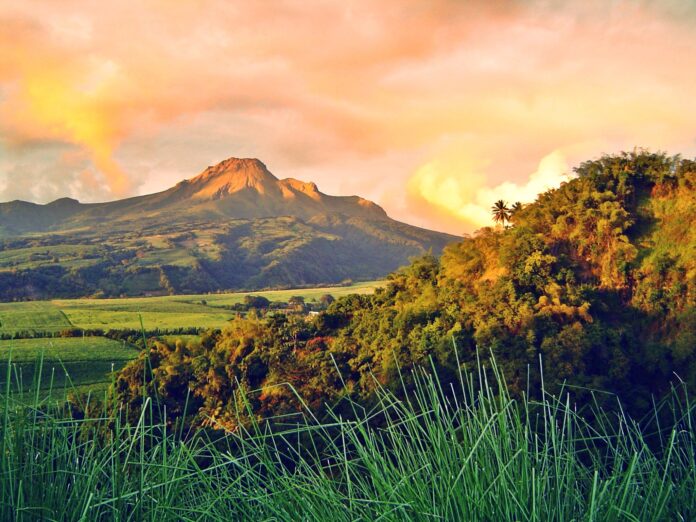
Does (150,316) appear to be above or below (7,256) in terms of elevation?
below

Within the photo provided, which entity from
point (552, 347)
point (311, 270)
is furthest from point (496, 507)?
point (311, 270)

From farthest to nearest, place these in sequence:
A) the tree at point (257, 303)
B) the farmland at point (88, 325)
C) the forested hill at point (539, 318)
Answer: the tree at point (257, 303), the farmland at point (88, 325), the forested hill at point (539, 318)

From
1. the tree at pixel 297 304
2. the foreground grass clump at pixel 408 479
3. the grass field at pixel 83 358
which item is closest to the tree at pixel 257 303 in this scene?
the tree at pixel 297 304

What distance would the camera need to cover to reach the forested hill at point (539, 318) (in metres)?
23.9

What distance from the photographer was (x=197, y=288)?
14375 centimetres

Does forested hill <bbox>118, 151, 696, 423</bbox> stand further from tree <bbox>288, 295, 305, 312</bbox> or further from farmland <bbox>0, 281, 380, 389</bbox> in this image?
tree <bbox>288, 295, 305, 312</bbox>

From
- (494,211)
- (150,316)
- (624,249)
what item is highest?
(494,211)

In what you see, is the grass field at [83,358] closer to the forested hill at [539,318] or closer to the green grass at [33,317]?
the green grass at [33,317]

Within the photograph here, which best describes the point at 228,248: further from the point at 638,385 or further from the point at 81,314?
the point at 638,385

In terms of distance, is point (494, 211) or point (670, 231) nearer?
Answer: point (670, 231)

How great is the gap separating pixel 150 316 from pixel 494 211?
187ft

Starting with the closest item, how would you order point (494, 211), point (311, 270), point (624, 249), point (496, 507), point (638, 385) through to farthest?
point (496, 507) → point (638, 385) → point (624, 249) → point (494, 211) → point (311, 270)

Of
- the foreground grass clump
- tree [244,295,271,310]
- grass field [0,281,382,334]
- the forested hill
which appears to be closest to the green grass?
grass field [0,281,382,334]

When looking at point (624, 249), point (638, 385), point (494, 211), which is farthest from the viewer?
point (494, 211)
